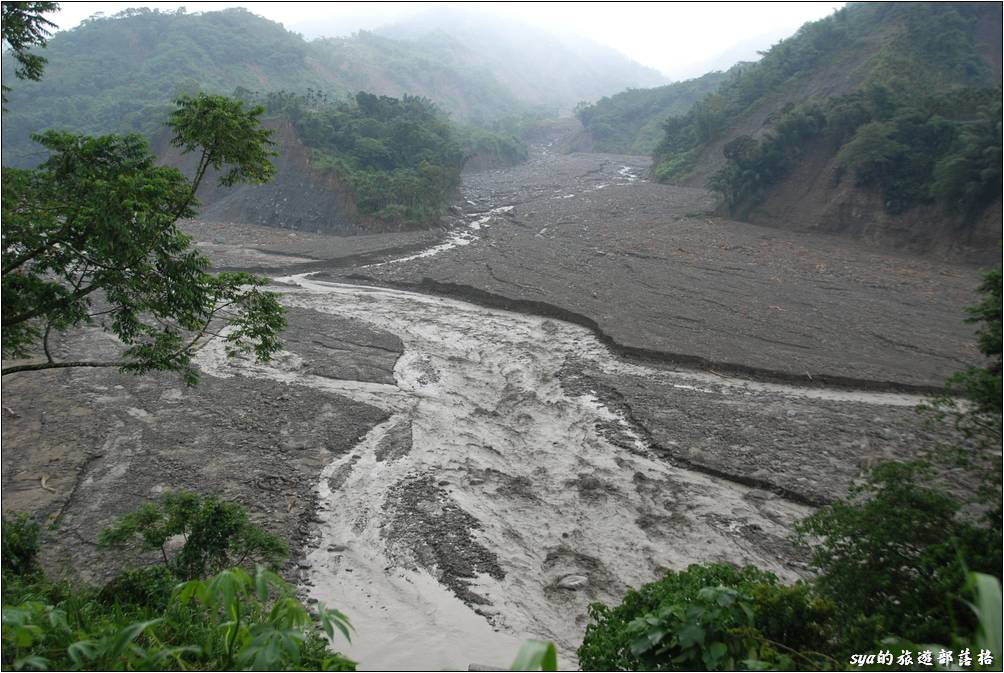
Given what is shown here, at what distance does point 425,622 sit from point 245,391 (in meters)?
7.03

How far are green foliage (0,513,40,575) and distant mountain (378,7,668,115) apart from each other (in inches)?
4944

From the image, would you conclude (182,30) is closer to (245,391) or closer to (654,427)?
(245,391)

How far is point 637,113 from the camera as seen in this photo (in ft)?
217

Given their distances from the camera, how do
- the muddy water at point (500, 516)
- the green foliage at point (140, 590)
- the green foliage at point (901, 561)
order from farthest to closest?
the muddy water at point (500, 516), the green foliage at point (140, 590), the green foliage at point (901, 561)

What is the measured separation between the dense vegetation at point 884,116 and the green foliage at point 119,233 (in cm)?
2240

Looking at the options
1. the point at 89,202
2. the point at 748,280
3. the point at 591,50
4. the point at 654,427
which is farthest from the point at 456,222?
the point at 591,50

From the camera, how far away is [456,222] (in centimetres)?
3064

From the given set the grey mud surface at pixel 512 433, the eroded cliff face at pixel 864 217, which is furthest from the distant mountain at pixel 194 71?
the eroded cliff face at pixel 864 217

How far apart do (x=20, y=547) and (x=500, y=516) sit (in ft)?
18.7

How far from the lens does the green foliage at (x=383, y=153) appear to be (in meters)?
29.5

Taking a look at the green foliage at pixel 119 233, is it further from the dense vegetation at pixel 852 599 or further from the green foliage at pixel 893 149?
the green foliage at pixel 893 149

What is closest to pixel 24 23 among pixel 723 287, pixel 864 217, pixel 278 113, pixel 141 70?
pixel 723 287

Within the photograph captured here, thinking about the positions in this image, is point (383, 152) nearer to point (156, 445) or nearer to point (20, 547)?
point (156, 445)

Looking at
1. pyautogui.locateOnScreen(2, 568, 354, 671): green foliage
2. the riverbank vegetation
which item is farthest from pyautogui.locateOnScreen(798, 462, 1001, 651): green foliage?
the riverbank vegetation
